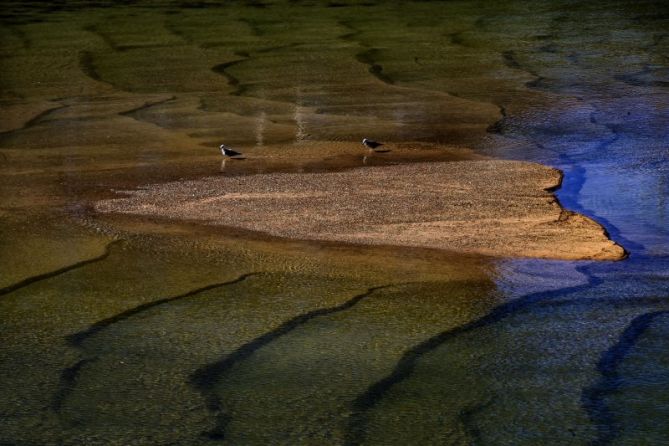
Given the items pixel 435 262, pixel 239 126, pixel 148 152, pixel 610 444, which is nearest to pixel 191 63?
pixel 239 126

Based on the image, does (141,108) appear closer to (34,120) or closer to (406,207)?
(34,120)

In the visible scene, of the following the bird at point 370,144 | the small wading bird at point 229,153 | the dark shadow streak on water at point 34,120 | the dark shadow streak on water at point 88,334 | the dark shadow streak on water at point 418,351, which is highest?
the dark shadow streak on water at point 418,351

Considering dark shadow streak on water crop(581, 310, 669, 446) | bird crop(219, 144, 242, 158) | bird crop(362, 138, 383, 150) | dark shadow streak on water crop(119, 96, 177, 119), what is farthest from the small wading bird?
dark shadow streak on water crop(581, 310, 669, 446)

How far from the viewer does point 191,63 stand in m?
9.99

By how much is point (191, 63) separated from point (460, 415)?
712 centimetres

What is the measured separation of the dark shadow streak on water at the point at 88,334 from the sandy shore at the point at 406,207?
2.46 ft

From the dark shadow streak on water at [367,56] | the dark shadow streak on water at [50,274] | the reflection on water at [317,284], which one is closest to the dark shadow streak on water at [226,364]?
the reflection on water at [317,284]

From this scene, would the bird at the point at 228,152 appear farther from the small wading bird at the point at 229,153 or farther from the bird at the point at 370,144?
the bird at the point at 370,144

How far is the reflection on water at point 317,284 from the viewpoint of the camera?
3260mm

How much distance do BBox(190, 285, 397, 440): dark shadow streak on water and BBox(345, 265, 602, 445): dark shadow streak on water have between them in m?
0.32

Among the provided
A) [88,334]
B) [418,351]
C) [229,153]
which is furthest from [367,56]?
[418,351]

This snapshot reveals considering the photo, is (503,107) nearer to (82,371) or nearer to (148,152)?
(148,152)

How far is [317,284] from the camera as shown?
4430 millimetres

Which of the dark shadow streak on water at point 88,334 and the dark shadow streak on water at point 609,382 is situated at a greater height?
the dark shadow streak on water at point 609,382
